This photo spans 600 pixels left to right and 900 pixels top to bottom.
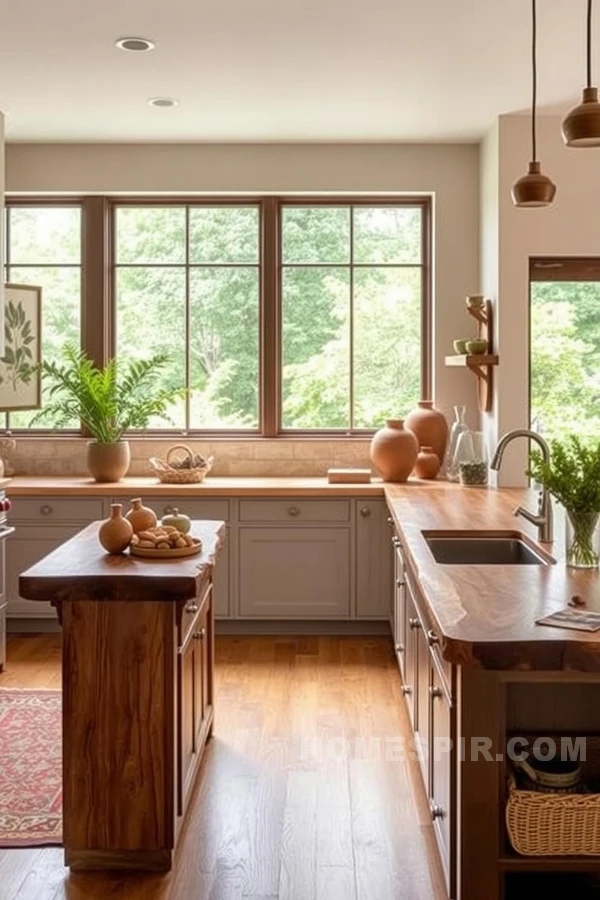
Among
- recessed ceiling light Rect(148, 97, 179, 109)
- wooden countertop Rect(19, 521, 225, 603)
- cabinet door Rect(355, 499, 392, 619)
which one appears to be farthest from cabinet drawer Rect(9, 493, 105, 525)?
wooden countertop Rect(19, 521, 225, 603)

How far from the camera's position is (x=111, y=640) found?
2912 millimetres

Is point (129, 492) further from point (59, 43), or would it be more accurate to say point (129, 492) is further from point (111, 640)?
point (111, 640)

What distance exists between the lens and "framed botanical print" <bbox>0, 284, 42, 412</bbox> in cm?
564

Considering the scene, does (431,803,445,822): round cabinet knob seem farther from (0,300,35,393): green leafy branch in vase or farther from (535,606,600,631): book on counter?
(0,300,35,393): green leafy branch in vase

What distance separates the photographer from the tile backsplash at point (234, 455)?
20.4ft

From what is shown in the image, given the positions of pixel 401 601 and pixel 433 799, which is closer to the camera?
pixel 433 799

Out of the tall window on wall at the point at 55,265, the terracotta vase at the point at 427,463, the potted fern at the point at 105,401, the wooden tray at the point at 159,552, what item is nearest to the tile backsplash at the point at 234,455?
the potted fern at the point at 105,401

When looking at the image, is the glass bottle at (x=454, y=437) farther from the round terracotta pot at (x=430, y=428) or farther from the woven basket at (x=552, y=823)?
the woven basket at (x=552, y=823)

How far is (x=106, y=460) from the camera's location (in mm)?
5812

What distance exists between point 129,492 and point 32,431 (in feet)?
3.45

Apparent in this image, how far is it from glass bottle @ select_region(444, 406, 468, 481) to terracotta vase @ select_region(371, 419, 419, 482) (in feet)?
0.75

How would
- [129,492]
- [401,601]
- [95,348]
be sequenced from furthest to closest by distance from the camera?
[95,348] < [129,492] < [401,601]

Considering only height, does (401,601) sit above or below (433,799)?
above

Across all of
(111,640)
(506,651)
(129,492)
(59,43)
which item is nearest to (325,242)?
(129,492)
